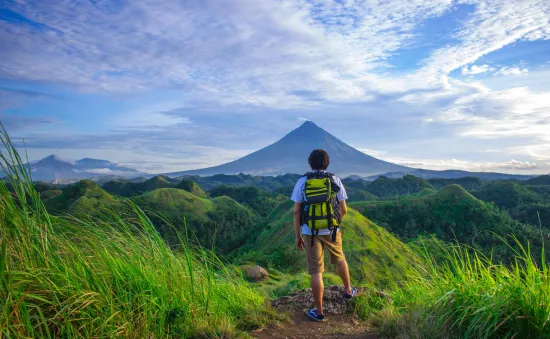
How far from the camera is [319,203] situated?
170 inches

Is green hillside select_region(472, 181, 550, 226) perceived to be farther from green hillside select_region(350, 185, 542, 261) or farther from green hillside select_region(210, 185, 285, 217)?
green hillside select_region(210, 185, 285, 217)

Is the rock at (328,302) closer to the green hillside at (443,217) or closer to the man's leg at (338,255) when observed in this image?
the man's leg at (338,255)

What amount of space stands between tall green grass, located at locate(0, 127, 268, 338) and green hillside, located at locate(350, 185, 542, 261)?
141ft

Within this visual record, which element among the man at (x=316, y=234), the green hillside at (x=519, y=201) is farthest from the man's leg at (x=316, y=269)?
the green hillside at (x=519, y=201)

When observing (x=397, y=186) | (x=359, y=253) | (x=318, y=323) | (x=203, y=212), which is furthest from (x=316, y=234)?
(x=397, y=186)

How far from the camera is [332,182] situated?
443 cm

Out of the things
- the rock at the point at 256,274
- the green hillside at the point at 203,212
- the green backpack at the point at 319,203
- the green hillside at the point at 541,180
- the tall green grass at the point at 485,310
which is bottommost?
the green hillside at the point at 203,212

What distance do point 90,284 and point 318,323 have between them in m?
2.47

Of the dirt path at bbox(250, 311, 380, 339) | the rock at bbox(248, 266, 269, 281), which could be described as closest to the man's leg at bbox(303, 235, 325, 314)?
the dirt path at bbox(250, 311, 380, 339)

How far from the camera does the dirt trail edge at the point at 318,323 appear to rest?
12.7 feet

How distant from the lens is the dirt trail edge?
3863 mm

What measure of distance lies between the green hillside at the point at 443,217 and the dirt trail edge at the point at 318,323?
41.4 metres

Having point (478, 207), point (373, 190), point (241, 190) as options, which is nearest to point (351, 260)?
point (478, 207)

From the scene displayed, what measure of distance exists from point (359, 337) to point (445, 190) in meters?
54.9
